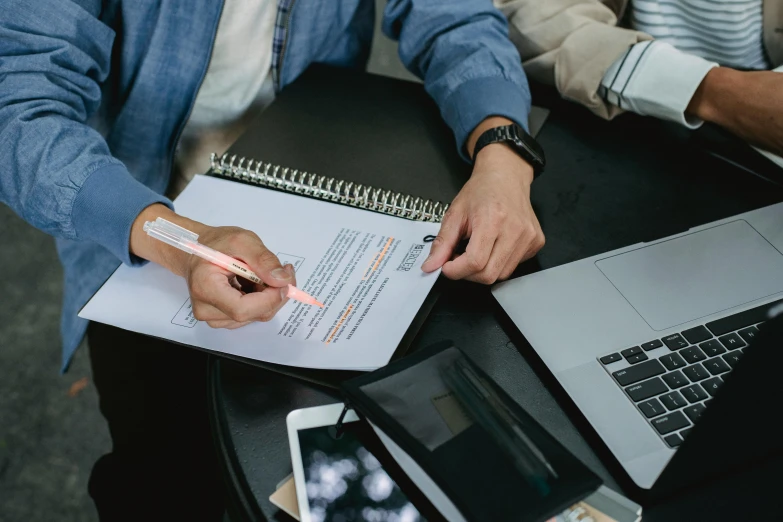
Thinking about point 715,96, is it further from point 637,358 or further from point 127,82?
point 127,82

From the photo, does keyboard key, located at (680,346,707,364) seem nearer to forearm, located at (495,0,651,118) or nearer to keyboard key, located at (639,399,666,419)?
keyboard key, located at (639,399,666,419)

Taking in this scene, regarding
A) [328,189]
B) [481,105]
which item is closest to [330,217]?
[328,189]

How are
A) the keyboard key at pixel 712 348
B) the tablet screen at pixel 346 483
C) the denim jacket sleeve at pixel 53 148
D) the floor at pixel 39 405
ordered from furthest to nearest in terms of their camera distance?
the floor at pixel 39 405 < the denim jacket sleeve at pixel 53 148 < the keyboard key at pixel 712 348 < the tablet screen at pixel 346 483

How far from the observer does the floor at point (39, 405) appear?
4.23 feet

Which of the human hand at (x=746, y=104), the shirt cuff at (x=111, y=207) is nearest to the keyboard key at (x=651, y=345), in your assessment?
the human hand at (x=746, y=104)

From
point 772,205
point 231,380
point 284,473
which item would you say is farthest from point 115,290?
point 772,205

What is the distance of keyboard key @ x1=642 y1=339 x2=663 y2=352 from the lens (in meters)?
0.59

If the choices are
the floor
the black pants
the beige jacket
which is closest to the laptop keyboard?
the beige jacket

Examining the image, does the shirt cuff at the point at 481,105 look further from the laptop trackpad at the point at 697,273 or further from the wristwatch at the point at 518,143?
the laptop trackpad at the point at 697,273

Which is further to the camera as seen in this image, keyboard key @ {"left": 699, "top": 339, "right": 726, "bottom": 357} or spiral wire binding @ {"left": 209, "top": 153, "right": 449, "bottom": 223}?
spiral wire binding @ {"left": 209, "top": 153, "right": 449, "bottom": 223}

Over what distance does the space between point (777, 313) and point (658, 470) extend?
0.20 m

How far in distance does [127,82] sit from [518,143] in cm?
53

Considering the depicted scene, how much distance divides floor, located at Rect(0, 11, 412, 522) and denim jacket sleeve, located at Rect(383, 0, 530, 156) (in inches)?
39.7

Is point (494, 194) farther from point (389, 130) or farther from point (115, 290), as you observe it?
point (115, 290)
